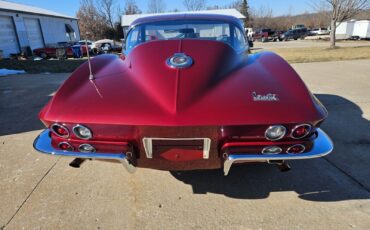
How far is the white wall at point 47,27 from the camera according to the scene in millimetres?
25453

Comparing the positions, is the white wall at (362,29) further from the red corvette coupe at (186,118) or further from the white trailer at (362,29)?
the red corvette coupe at (186,118)

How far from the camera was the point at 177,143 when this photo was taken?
217cm

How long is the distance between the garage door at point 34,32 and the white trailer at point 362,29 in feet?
119

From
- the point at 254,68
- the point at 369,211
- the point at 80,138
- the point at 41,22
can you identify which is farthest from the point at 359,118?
the point at 41,22

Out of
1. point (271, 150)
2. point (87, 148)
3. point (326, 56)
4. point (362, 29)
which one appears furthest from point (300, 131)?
point (362, 29)

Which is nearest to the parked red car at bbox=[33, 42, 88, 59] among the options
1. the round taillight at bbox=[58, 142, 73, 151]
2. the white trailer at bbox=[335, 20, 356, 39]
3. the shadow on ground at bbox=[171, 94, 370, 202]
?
the shadow on ground at bbox=[171, 94, 370, 202]

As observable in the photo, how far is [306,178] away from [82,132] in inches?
88.6

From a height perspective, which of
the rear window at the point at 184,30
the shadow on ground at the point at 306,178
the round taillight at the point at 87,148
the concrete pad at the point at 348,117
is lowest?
the concrete pad at the point at 348,117

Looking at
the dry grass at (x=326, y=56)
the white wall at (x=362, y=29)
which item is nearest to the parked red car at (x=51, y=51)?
the dry grass at (x=326, y=56)

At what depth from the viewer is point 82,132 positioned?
7.27ft

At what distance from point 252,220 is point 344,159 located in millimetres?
1640

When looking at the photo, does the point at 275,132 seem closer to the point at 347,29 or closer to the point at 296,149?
the point at 296,149

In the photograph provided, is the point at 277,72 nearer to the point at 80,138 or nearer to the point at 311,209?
the point at 311,209

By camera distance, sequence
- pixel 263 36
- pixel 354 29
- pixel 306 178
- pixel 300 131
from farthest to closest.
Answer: pixel 263 36 < pixel 354 29 < pixel 306 178 < pixel 300 131
